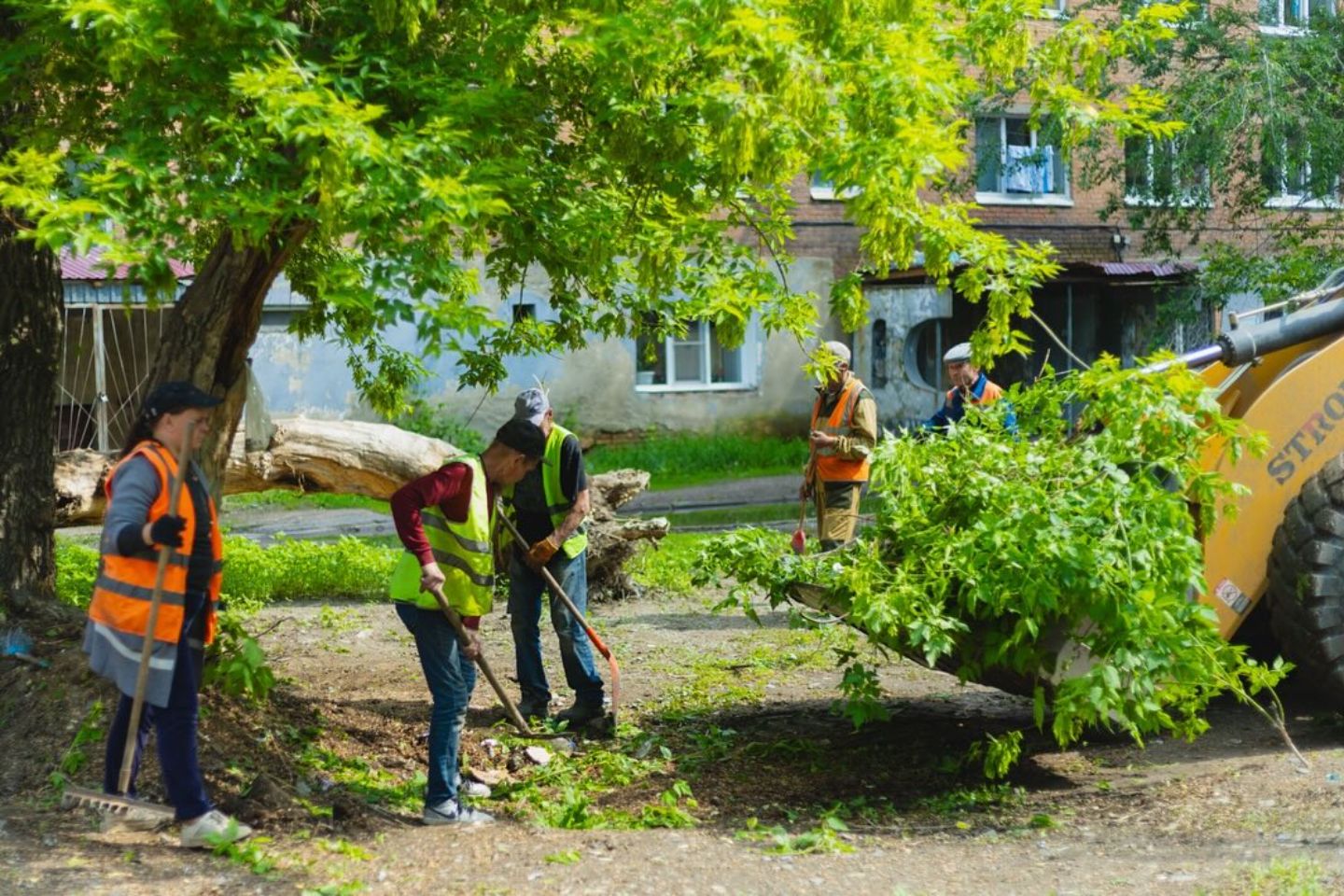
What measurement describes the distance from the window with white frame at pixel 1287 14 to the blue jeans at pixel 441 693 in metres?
15.0

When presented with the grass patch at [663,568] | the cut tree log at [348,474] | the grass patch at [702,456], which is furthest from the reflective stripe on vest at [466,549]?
the grass patch at [702,456]

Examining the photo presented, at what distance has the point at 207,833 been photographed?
5.39 m

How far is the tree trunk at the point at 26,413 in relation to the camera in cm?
748

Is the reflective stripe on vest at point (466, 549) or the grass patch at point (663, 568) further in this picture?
the grass patch at point (663, 568)

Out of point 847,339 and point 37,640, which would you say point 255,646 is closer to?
point 37,640

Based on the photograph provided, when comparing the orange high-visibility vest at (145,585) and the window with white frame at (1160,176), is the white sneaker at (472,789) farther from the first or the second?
the window with white frame at (1160,176)

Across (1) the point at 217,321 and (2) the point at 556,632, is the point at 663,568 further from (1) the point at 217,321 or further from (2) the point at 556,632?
(1) the point at 217,321

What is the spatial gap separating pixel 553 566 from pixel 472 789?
4.49ft

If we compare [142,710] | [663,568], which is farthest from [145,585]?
[663,568]

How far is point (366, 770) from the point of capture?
23.1 ft

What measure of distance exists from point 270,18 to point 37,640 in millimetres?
3403

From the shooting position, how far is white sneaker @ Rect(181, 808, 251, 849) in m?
5.38

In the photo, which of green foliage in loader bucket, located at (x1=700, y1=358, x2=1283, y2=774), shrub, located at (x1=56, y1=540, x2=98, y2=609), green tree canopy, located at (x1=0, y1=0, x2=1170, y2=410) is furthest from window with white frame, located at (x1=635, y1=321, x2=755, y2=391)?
green foliage in loader bucket, located at (x1=700, y1=358, x2=1283, y2=774)

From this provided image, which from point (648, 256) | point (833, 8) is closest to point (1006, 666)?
point (648, 256)
